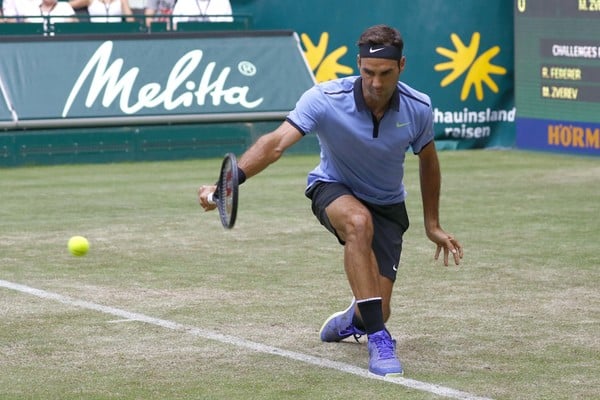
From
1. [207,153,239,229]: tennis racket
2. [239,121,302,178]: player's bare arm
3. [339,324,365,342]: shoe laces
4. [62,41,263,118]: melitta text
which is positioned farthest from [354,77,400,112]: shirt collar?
[62,41,263,118]: melitta text

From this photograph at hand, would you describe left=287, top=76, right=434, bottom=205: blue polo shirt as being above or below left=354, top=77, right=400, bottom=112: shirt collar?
below

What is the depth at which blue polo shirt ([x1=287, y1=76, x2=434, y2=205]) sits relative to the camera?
6789mm

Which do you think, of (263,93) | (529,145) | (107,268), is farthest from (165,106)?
(107,268)

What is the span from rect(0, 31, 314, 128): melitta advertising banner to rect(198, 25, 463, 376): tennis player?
10.7 m

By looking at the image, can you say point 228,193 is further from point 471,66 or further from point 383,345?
point 471,66

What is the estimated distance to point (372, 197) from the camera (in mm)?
7090

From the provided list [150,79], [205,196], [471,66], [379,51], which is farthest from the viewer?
[471,66]

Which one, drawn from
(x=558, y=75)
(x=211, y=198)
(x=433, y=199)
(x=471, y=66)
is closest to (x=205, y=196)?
(x=211, y=198)

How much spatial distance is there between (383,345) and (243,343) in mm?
1025

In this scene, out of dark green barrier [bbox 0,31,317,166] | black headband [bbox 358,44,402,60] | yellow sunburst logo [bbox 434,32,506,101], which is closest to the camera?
black headband [bbox 358,44,402,60]

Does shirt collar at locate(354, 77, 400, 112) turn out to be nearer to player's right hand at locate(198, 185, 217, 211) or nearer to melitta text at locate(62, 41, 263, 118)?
player's right hand at locate(198, 185, 217, 211)

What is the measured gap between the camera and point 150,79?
1792 centimetres

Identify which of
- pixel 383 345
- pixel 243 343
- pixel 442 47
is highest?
pixel 383 345

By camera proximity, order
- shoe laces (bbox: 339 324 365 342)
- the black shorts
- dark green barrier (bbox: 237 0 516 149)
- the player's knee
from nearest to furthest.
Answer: the player's knee < the black shorts < shoe laces (bbox: 339 324 365 342) < dark green barrier (bbox: 237 0 516 149)
